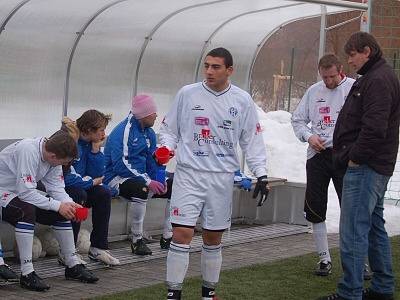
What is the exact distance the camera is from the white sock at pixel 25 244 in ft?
23.0

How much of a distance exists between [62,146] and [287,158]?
637cm

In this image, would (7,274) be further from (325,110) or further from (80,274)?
(325,110)

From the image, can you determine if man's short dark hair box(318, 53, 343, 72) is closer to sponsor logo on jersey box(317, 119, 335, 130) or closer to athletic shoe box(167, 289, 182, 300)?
sponsor logo on jersey box(317, 119, 335, 130)

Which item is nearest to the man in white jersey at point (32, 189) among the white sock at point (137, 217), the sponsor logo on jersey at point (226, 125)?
the sponsor logo on jersey at point (226, 125)

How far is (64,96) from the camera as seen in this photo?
9.88 metres

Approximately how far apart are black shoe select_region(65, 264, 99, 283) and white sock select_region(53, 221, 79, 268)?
0.04m

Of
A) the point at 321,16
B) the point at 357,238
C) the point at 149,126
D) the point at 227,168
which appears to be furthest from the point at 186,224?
the point at 321,16

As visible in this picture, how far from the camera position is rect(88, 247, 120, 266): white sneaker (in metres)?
7.99

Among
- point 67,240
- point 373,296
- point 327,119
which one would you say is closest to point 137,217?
point 67,240

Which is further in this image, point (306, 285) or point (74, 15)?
point (74, 15)

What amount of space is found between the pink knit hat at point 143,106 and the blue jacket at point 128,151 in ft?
0.36

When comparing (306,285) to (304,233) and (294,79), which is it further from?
(294,79)

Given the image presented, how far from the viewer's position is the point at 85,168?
322 inches

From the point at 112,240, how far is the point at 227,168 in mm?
3008
